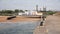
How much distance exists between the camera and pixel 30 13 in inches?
3297

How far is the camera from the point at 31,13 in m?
84.2

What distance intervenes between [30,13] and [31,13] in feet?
2.36
